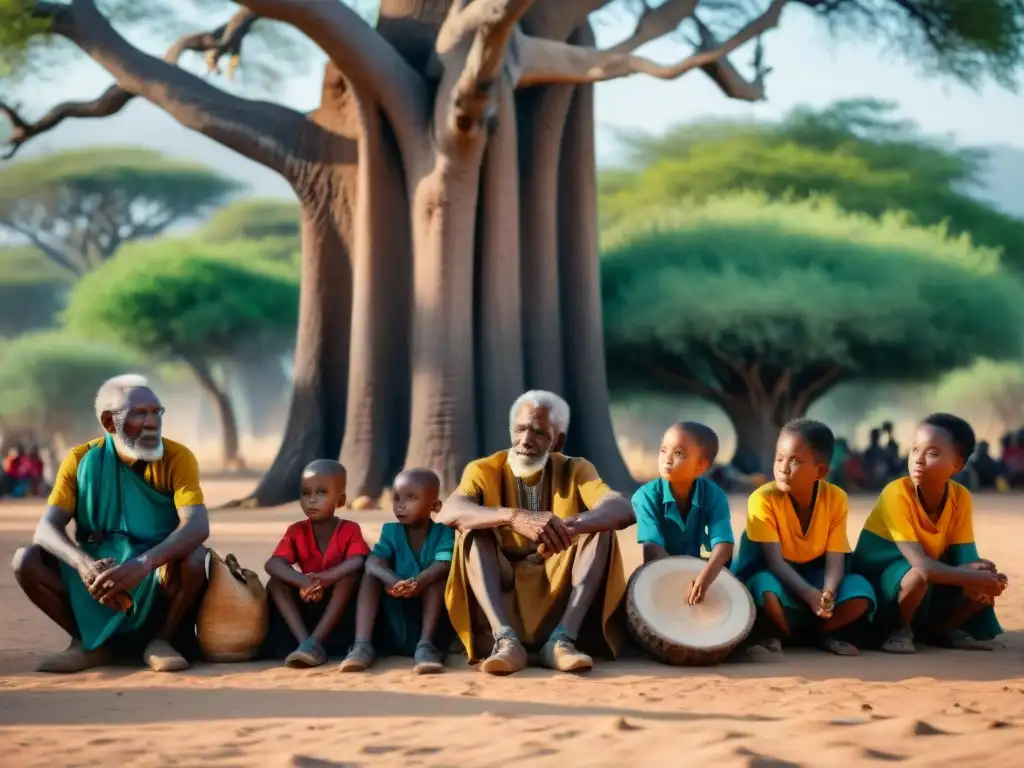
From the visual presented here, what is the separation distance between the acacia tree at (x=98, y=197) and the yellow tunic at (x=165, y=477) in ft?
Result: 135

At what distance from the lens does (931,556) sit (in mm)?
6551

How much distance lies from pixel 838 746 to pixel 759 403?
22471mm

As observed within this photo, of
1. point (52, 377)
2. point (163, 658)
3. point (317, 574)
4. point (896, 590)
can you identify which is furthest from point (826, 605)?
point (52, 377)

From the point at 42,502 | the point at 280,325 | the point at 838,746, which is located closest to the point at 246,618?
the point at 838,746

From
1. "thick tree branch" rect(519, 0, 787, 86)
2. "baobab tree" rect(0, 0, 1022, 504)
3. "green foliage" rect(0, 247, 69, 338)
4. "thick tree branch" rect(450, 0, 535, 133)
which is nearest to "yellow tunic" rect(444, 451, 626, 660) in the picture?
"thick tree branch" rect(450, 0, 535, 133)

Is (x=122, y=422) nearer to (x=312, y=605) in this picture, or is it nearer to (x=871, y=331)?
(x=312, y=605)

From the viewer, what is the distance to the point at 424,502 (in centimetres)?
647

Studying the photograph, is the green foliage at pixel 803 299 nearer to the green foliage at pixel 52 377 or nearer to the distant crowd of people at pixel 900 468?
the distant crowd of people at pixel 900 468

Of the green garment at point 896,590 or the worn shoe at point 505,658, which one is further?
the green garment at point 896,590

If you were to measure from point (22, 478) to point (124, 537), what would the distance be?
16.8m

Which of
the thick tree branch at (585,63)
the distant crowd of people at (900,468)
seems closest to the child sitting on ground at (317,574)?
the thick tree branch at (585,63)

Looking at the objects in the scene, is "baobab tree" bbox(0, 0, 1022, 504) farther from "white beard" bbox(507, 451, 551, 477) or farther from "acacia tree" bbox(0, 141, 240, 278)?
"acacia tree" bbox(0, 141, 240, 278)

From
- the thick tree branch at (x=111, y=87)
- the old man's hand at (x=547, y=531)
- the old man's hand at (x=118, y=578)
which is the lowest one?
the old man's hand at (x=118, y=578)

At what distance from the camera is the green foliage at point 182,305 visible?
35.2 metres
